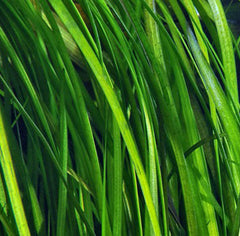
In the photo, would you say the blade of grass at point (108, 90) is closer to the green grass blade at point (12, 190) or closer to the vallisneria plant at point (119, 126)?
the vallisneria plant at point (119, 126)

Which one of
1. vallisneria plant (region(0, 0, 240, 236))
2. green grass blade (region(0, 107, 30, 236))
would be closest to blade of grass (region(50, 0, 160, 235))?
vallisneria plant (region(0, 0, 240, 236))

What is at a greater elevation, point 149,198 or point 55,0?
point 55,0

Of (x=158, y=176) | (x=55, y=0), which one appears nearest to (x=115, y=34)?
(x=55, y=0)

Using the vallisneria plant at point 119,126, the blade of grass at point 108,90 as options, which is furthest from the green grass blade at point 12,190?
the blade of grass at point 108,90

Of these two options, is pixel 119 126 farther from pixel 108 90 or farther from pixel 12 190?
pixel 12 190

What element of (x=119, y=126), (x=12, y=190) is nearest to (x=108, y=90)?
(x=119, y=126)

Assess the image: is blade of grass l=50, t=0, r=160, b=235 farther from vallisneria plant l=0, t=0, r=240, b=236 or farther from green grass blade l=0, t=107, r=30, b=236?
green grass blade l=0, t=107, r=30, b=236

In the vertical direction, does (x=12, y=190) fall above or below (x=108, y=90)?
below

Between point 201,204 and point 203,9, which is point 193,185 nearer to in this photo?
point 201,204
